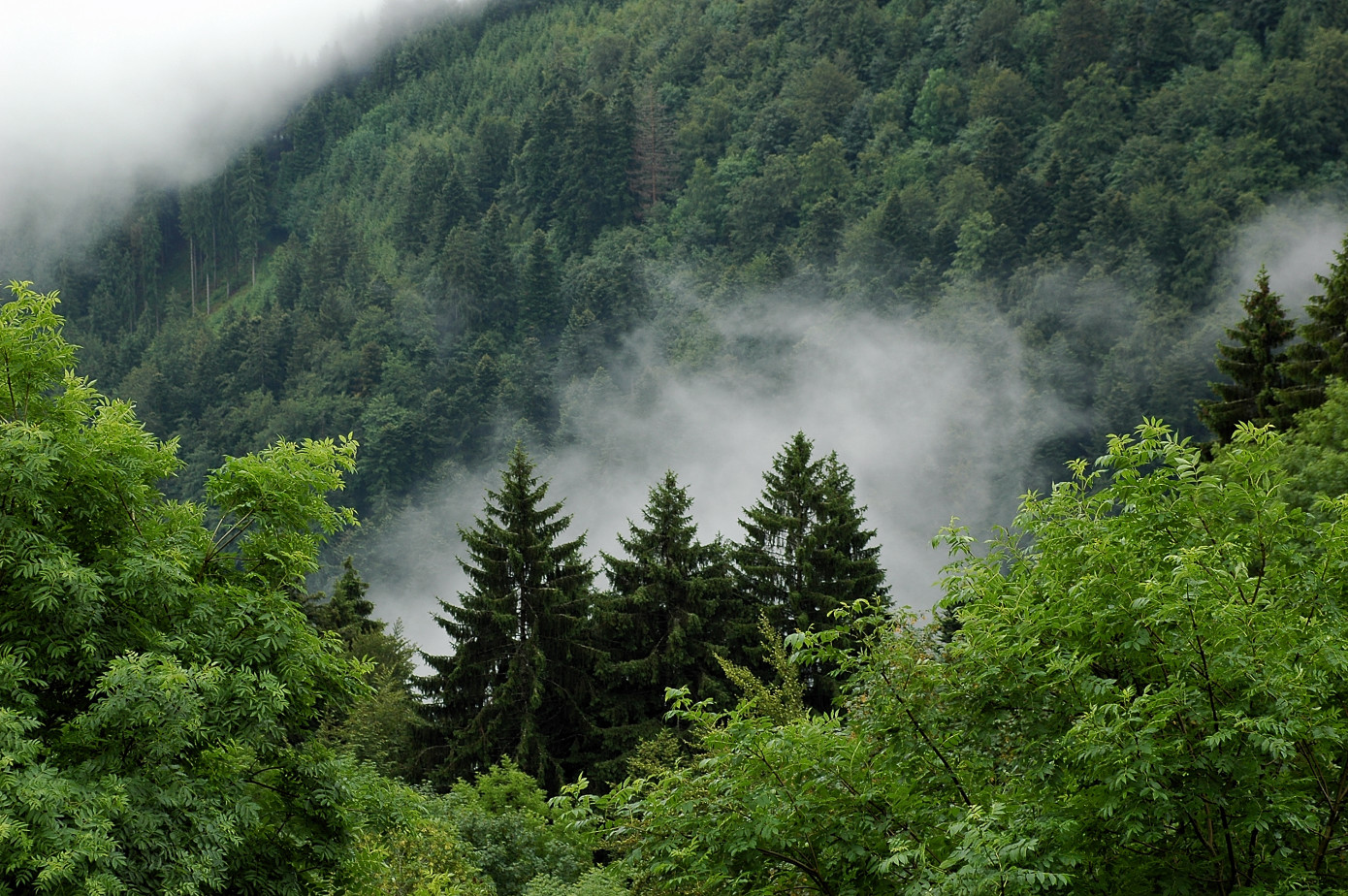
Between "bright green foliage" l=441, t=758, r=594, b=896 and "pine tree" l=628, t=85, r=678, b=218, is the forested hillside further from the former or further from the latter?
"bright green foliage" l=441, t=758, r=594, b=896

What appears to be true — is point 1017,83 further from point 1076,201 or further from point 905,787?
point 905,787

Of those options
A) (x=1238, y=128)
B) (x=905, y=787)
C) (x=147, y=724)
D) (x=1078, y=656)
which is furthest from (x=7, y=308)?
(x=1238, y=128)

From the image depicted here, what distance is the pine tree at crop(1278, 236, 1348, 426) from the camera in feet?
111

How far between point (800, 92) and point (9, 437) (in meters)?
165

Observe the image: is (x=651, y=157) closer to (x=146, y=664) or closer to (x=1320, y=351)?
(x=1320, y=351)

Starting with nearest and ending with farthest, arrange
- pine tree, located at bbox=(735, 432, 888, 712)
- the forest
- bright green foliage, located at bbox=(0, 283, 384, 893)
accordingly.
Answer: the forest, bright green foliage, located at bbox=(0, 283, 384, 893), pine tree, located at bbox=(735, 432, 888, 712)

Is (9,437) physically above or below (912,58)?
below

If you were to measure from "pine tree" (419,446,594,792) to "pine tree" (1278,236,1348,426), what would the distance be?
24.2 meters

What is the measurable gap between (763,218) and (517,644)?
4808 inches

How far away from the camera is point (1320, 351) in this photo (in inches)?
1451

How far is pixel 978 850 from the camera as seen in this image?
22.2 feet

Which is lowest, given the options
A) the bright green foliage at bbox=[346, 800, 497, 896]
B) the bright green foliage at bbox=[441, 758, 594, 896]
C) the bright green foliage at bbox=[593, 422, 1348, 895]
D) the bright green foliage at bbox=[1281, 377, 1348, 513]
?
the bright green foliage at bbox=[593, 422, 1348, 895]

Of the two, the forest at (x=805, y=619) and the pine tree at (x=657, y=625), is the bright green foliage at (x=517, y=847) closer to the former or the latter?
the forest at (x=805, y=619)

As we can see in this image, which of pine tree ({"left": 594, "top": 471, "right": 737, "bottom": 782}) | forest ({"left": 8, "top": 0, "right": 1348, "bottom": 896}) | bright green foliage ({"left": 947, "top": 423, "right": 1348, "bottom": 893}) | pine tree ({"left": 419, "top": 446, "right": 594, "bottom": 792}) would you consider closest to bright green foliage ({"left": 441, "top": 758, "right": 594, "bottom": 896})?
forest ({"left": 8, "top": 0, "right": 1348, "bottom": 896})
